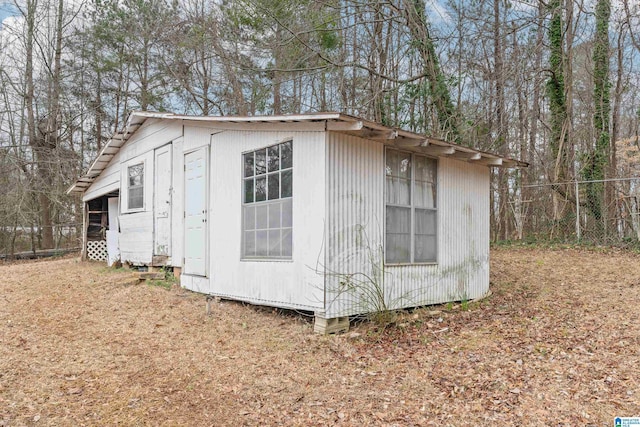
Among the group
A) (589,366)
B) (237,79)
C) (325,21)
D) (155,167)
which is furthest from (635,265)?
(237,79)

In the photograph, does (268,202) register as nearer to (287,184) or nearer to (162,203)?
(287,184)

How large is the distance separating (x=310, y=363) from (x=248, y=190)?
8.95 feet

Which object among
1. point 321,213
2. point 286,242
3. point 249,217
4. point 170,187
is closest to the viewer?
point 321,213

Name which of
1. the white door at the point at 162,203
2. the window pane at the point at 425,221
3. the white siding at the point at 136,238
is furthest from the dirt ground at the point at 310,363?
the white siding at the point at 136,238

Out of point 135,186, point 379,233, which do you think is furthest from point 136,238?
point 379,233

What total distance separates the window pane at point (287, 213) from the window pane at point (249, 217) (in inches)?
24.4

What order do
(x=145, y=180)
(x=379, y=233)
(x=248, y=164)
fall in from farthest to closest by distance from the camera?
(x=145, y=180), (x=248, y=164), (x=379, y=233)

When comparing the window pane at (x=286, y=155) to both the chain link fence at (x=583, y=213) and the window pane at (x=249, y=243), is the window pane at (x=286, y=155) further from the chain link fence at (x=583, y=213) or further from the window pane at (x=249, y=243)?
the chain link fence at (x=583, y=213)

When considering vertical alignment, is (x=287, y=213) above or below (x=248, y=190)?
below

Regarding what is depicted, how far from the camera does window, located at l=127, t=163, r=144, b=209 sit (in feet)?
31.3

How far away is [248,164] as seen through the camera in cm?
631

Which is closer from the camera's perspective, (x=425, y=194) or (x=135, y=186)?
(x=425, y=194)

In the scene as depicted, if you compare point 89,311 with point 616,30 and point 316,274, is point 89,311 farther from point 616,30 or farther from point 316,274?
point 616,30

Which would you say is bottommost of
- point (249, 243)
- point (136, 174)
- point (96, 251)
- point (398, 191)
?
point (96, 251)
